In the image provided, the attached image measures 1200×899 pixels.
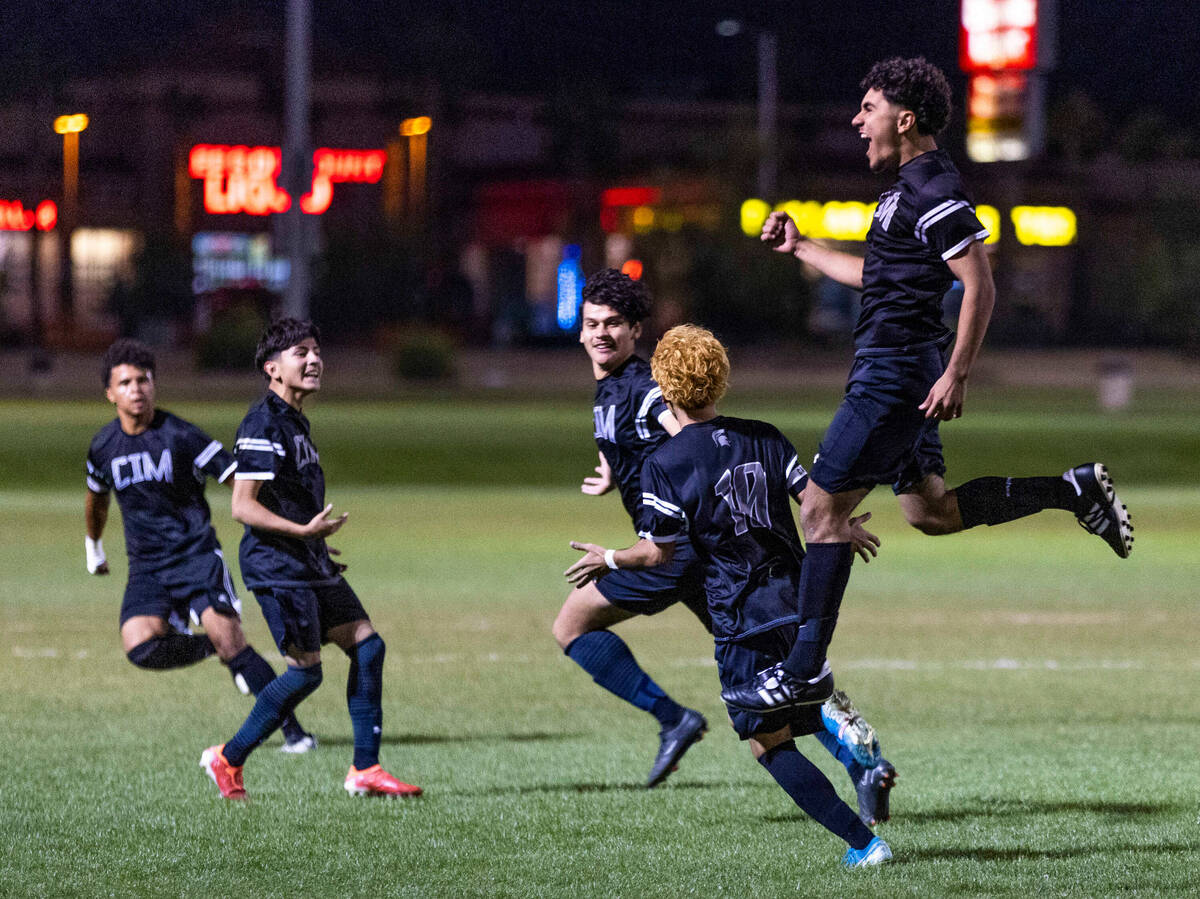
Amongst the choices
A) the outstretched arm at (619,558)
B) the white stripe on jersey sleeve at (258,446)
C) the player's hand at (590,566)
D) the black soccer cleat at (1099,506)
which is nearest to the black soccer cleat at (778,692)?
the outstretched arm at (619,558)

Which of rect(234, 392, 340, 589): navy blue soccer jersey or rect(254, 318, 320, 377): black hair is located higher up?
rect(254, 318, 320, 377): black hair

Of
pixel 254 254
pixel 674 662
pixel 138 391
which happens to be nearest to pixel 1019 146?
pixel 674 662

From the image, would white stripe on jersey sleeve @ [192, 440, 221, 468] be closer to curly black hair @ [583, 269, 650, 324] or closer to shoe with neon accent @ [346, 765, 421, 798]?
shoe with neon accent @ [346, 765, 421, 798]

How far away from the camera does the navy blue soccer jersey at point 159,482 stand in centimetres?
810

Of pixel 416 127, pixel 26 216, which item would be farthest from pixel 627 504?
pixel 416 127

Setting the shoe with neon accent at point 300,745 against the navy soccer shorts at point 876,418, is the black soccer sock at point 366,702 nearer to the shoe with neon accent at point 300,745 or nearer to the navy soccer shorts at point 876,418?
the shoe with neon accent at point 300,745

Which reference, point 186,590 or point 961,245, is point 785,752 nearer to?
point 961,245

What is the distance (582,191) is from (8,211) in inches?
821

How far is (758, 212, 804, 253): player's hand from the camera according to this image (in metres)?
6.49

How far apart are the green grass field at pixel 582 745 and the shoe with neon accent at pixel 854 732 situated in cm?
35

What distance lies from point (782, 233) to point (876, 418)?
962 mm

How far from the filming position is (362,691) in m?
7.09

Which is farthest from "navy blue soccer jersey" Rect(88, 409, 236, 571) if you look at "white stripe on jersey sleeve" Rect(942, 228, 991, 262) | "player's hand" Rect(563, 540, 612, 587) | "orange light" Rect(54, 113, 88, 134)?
"orange light" Rect(54, 113, 88, 134)

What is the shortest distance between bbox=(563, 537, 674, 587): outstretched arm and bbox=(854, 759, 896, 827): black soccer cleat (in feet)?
3.53
